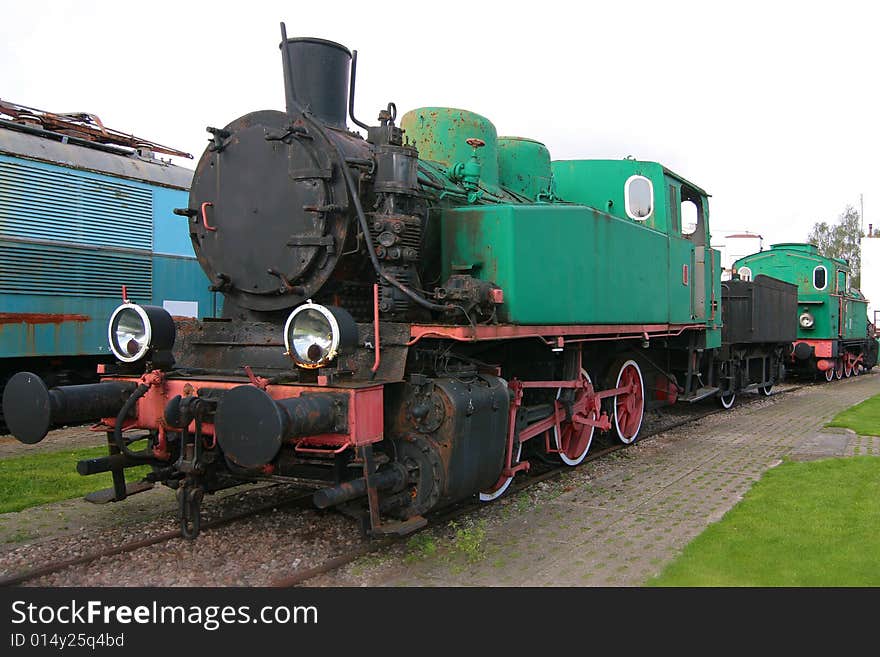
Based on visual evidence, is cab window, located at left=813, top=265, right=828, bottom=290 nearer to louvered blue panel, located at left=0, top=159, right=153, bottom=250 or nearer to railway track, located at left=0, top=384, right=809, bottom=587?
railway track, located at left=0, top=384, right=809, bottom=587

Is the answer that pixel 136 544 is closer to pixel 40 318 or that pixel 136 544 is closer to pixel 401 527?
pixel 401 527

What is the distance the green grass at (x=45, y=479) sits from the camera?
6.00 metres

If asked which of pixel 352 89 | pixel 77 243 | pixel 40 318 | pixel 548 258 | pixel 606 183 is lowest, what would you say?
pixel 40 318

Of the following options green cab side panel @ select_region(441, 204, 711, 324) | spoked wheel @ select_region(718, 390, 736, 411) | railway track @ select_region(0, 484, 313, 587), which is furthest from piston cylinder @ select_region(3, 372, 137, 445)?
spoked wheel @ select_region(718, 390, 736, 411)

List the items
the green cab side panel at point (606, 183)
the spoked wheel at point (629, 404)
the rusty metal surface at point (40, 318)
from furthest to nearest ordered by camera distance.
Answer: the rusty metal surface at point (40, 318) < the spoked wheel at point (629, 404) < the green cab side panel at point (606, 183)

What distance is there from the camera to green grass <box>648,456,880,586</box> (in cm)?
413

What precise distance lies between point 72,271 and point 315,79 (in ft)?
17.3

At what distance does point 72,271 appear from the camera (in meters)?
9.30

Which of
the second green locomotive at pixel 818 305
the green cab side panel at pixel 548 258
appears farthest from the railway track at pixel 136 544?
the second green locomotive at pixel 818 305

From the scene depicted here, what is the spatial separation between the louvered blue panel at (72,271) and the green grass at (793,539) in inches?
303

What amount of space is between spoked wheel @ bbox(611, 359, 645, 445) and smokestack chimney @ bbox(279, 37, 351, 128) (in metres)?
4.16

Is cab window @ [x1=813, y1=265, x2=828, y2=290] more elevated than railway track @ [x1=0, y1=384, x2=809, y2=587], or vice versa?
cab window @ [x1=813, y1=265, x2=828, y2=290]

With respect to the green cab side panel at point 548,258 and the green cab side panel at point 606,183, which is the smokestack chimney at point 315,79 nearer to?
the green cab side panel at point 548,258

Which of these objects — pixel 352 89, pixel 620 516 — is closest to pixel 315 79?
pixel 352 89
